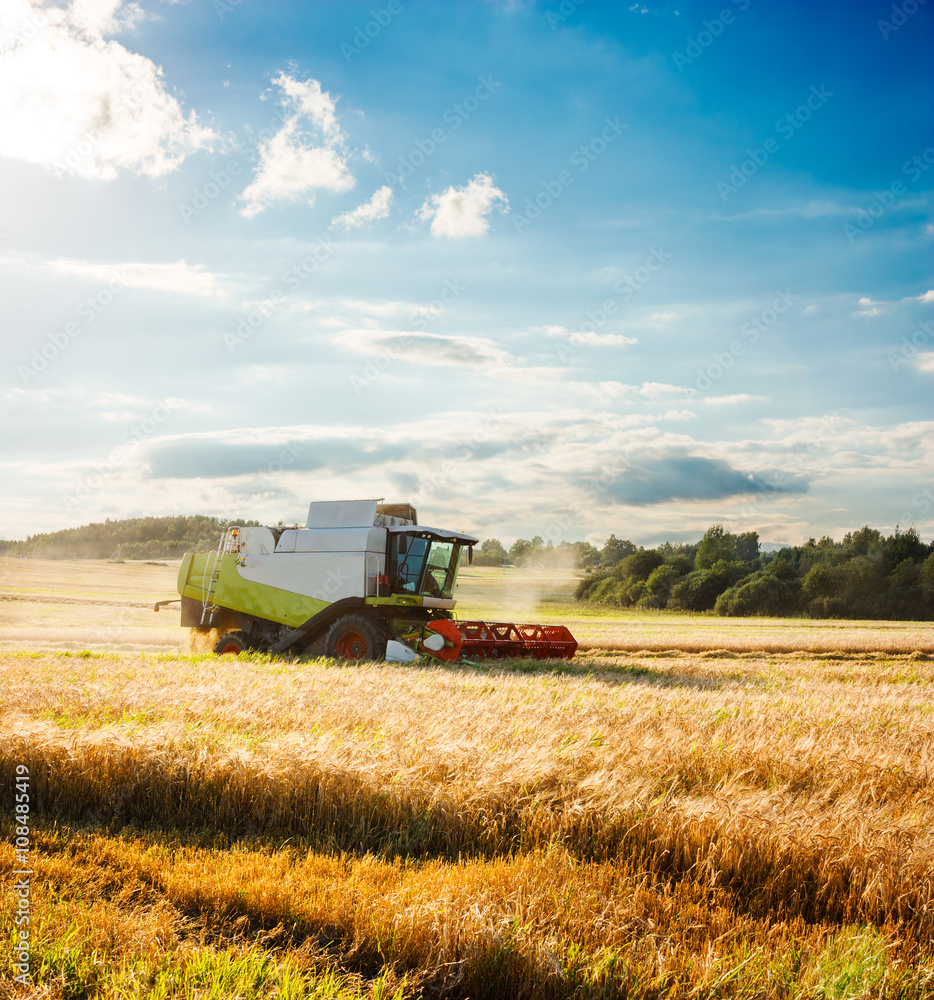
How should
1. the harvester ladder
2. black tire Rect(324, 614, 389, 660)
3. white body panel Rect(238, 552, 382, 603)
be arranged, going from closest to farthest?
black tire Rect(324, 614, 389, 660), white body panel Rect(238, 552, 382, 603), the harvester ladder

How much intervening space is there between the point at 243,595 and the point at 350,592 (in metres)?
3.35

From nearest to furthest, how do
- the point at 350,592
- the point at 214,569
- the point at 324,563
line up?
1. the point at 350,592
2. the point at 324,563
3. the point at 214,569

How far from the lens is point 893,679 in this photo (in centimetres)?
1583

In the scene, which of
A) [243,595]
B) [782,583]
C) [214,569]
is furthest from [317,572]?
[782,583]

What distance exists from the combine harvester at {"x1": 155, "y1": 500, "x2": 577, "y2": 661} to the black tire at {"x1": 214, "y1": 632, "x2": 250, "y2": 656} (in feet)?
0.08

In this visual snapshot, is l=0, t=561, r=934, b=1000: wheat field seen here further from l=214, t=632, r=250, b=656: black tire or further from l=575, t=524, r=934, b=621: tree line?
l=575, t=524, r=934, b=621: tree line

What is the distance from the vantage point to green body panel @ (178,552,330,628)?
16.0 meters

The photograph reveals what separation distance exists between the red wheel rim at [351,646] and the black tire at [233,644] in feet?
9.86

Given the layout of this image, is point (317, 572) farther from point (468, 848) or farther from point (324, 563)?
point (468, 848)

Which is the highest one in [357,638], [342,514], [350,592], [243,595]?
[342,514]

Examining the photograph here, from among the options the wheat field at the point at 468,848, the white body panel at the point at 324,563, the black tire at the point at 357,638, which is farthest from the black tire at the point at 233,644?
the wheat field at the point at 468,848

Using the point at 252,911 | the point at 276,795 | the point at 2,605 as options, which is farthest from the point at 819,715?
the point at 2,605

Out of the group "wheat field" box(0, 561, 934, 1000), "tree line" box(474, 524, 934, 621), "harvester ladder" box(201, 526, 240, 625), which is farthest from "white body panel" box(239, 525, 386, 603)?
"tree line" box(474, 524, 934, 621)

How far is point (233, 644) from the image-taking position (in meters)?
16.7
